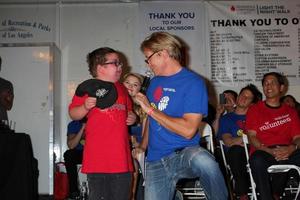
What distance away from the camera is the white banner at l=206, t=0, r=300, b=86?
18.4 ft

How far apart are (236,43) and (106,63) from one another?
361 cm

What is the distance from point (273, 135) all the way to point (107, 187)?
80.9 inches

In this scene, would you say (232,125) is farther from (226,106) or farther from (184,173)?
(184,173)

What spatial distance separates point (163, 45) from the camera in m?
2.14

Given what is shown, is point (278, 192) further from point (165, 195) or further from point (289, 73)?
point (289, 73)

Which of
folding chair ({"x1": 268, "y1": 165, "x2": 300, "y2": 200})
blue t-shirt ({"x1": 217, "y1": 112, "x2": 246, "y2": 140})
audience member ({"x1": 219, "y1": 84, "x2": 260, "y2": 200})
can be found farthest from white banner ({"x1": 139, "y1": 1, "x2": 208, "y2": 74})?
folding chair ({"x1": 268, "y1": 165, "x2": 300, "y2": 200})

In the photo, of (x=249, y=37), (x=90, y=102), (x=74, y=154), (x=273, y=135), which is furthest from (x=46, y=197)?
(x=249, y=37)

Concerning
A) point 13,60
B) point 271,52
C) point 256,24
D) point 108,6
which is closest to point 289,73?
point 271,52

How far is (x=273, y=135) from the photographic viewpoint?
378 centimetres

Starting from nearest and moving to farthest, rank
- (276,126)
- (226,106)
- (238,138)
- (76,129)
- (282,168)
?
(282,168), (276,126), (238,138), (76,129), (226,106)

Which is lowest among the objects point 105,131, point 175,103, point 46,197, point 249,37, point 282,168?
point 46,197

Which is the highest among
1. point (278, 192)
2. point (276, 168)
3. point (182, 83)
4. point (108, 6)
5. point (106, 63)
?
point (108, 6)

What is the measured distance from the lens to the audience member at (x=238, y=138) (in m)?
3.85

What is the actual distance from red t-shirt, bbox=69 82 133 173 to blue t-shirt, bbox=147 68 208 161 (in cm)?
22
